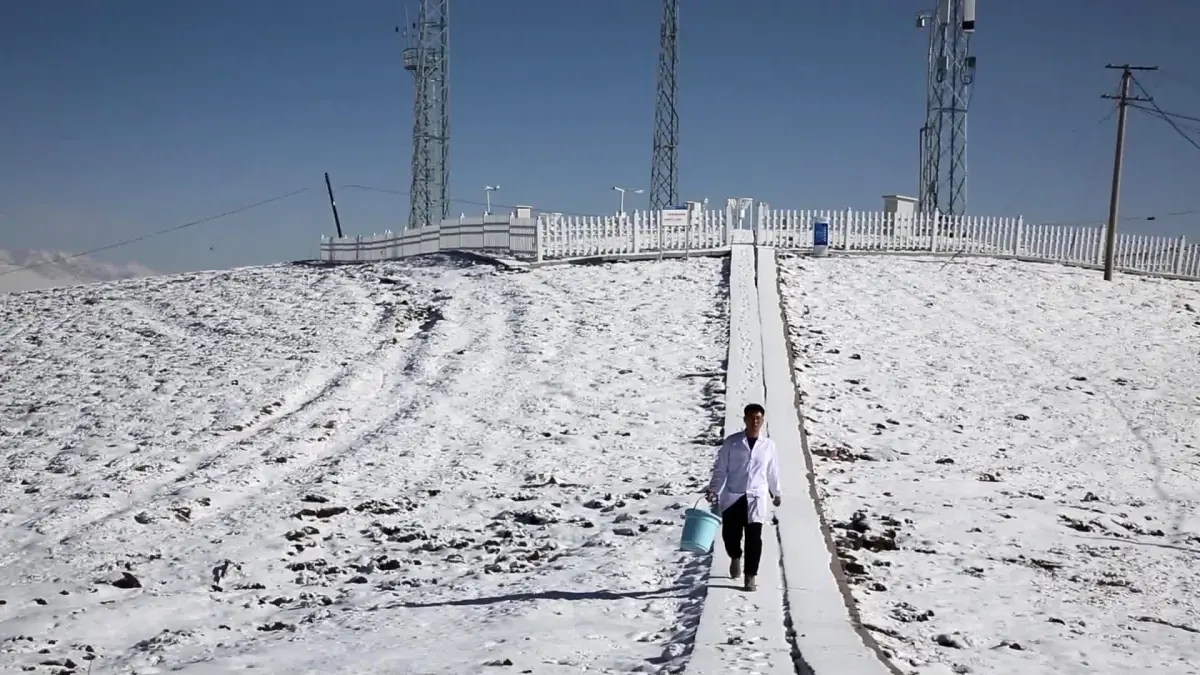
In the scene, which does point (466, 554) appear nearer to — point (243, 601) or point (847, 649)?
point (243, 601)

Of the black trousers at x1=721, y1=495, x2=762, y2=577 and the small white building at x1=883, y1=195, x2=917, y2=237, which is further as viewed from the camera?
the small white building at x1=883, y1=195, x2=917, y2=237

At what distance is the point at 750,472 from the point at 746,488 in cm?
12

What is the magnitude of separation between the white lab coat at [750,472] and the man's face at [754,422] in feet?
0.22

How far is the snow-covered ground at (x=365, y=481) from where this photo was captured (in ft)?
25.0

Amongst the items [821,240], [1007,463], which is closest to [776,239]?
[821,240]

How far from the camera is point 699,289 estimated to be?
902 inches

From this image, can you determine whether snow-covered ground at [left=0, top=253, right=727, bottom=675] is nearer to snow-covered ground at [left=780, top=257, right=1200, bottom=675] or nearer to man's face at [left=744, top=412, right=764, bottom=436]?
man's face at [left=744, top=412, right=764, bottom=436]

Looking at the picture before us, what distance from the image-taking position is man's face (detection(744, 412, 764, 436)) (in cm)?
782

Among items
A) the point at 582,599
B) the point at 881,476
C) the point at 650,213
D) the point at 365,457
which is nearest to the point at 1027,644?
the point at 582,599

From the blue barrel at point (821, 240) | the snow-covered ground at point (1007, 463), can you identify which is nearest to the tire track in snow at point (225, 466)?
the snow-covered ground at point (1007, 463)

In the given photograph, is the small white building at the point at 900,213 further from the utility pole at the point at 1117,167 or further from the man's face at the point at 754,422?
the man's face at the point at 754,422

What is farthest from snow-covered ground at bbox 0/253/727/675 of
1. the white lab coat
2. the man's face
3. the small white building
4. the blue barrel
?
the small white building

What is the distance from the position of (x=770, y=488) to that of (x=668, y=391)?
7665mm

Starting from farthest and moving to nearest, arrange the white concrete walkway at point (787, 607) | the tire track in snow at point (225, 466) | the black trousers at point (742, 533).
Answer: the tire track in snow at point (225, 466), the black trousers at point (742, 533), the white concrete walkway at point (787, 607)
